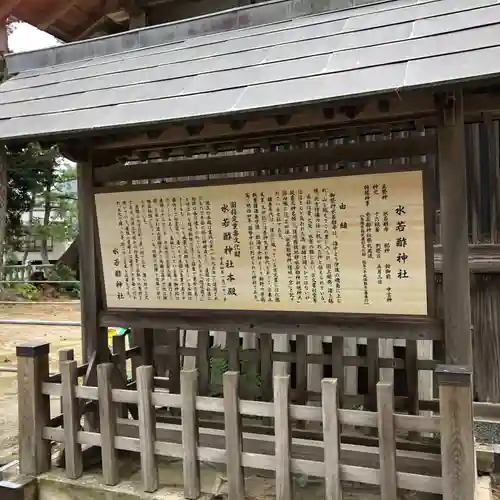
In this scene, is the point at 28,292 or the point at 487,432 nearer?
the point at 487,432

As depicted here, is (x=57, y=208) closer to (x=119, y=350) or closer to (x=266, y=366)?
(x=119, y=350)

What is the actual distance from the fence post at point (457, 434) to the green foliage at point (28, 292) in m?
→ 18.7

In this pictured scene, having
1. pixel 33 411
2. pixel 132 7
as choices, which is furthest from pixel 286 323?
pixel 132 7

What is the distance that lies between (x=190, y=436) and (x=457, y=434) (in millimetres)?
1760

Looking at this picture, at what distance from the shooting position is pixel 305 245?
142 inches

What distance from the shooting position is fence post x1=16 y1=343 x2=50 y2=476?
13.1 ft

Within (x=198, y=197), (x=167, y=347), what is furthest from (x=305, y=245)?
(x=167, y=347)

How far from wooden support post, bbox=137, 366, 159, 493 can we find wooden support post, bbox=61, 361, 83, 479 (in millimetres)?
598

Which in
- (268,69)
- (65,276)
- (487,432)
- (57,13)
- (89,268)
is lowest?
(487,432)

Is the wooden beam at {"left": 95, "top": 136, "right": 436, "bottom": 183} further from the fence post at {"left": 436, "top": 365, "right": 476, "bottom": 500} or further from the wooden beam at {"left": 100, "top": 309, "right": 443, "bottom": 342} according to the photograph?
the fence post at {"left": 436, "top": 365, "right": 476, "bottom": 500}

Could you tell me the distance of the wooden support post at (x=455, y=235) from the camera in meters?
3.26

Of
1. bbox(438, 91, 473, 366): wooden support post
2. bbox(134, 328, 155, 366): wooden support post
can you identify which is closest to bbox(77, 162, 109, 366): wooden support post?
bbox(134, 328, 155, 366): wooden support post

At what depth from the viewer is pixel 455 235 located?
3.28 metres

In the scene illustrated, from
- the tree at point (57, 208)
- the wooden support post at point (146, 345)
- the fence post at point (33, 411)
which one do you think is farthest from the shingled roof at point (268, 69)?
the tree at point (57, 208)
